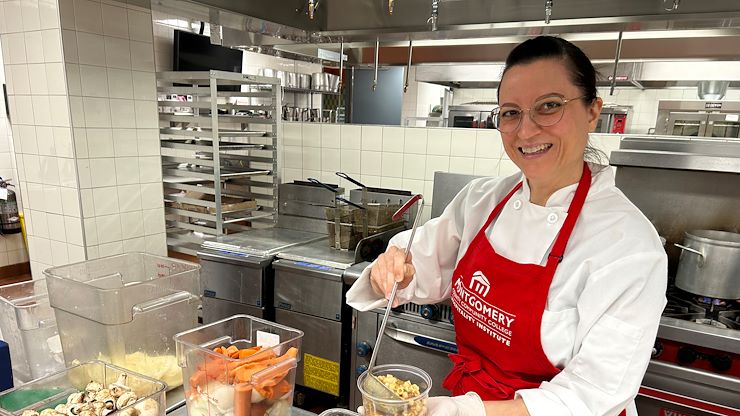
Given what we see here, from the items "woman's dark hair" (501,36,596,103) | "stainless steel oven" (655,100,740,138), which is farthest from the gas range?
"stainless steel oven" (655,100,740,138)

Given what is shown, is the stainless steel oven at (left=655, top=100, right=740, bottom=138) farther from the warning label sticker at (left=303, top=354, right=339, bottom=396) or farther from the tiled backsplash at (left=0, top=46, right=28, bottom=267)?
the tiled backsplash at (left=0, top=46, right=28, bottom=267)

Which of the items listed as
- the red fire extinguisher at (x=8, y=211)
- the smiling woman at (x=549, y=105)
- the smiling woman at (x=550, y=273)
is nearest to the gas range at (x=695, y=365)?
the smiling woman at (x=550, y=273)

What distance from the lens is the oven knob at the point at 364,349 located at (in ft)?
7.11

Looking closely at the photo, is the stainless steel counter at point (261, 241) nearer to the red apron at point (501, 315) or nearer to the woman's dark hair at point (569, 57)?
the red apron at point (501, 315)

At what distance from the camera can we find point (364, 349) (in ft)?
7.11

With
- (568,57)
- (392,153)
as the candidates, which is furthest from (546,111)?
(392,153)

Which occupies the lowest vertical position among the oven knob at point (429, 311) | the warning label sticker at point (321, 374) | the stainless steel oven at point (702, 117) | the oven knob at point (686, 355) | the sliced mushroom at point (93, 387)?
the warning label sticker at point (321, 374)

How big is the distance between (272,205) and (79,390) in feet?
8.17

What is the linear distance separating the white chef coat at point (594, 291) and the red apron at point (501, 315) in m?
0.02

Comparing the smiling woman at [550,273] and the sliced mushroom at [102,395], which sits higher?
the smiling woman at [550,273]

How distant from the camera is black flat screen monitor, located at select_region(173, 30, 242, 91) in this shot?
3.93 m

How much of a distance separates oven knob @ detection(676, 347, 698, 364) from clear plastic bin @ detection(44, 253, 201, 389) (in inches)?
64.8

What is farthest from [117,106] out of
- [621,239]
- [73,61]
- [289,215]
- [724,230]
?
[724,230]

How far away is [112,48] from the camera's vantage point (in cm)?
254
